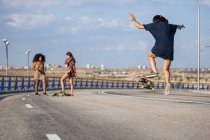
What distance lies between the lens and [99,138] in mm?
6273

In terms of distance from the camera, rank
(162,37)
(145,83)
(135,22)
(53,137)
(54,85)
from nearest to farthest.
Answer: (53,137) → (135,22) → (162,37) → (145,83) → (54,85)

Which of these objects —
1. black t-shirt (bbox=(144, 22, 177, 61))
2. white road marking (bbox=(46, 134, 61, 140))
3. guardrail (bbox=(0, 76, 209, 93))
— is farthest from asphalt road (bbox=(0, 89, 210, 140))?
guardrail (bbox=(0, 76, 209, 93))

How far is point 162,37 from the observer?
1174 cm

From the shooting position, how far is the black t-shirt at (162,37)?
11.6 m

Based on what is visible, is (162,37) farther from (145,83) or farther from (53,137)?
(53,137)

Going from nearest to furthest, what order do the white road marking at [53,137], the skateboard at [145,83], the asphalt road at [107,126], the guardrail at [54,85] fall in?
1. the white road marking at [53,137]
2. the asphalt road at [107,126]
3. the skateboard at [145,83]
4. the guardrail at [54,85]

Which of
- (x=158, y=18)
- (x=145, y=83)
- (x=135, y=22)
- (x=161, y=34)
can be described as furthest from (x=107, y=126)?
(x=145, y=83)

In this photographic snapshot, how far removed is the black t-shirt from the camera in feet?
38.2

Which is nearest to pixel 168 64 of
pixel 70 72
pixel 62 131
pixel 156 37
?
pixel 156 37

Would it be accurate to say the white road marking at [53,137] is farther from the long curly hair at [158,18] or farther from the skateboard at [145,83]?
the skateboard at [145,83]

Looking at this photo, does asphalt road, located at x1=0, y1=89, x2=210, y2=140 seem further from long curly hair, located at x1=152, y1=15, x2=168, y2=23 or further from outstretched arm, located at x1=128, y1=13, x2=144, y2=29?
long curly hair, located at x1=152, y1=15, x2=168, y2=23

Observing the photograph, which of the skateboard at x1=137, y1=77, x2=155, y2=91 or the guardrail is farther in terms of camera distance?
the guardrail

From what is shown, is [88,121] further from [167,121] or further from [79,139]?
[79,139]

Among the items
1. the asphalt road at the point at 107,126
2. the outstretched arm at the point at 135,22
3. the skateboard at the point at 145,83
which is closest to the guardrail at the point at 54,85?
the skateboard at the point at 145,83
